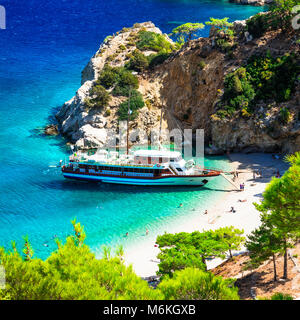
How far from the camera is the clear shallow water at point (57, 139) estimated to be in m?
47.4

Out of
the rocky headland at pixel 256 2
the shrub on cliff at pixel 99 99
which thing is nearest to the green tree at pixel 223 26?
the shrub on cliff at pixel 99 99

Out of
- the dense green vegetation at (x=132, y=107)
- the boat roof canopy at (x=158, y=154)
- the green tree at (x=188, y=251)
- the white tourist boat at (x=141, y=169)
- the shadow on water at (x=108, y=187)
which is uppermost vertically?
the dense green vegetation at (x=132, y=107)

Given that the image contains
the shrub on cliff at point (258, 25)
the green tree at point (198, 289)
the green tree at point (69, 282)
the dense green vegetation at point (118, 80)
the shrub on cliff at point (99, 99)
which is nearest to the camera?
the green tree at point (69, 282)

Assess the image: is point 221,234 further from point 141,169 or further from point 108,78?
point 108,78

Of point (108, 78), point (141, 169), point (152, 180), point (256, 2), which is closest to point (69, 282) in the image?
point (152, 180)

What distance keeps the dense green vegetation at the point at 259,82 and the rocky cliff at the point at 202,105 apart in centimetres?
114

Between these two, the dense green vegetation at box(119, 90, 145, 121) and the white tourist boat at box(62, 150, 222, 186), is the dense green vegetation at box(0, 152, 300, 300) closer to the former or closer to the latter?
the white tourist boat at box(62, 150, 222, 186)

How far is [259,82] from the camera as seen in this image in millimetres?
61969

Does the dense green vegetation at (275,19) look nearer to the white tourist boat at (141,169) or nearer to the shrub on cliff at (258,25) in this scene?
the shrub on cliff at (258,25)

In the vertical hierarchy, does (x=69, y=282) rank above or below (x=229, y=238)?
above

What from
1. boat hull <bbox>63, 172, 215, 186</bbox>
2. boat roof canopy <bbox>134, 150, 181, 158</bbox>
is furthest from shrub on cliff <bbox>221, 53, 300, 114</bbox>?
boat hull <bbox>63, 172, 215, 186</bbox>

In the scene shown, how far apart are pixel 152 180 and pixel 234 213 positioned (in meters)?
13.5
